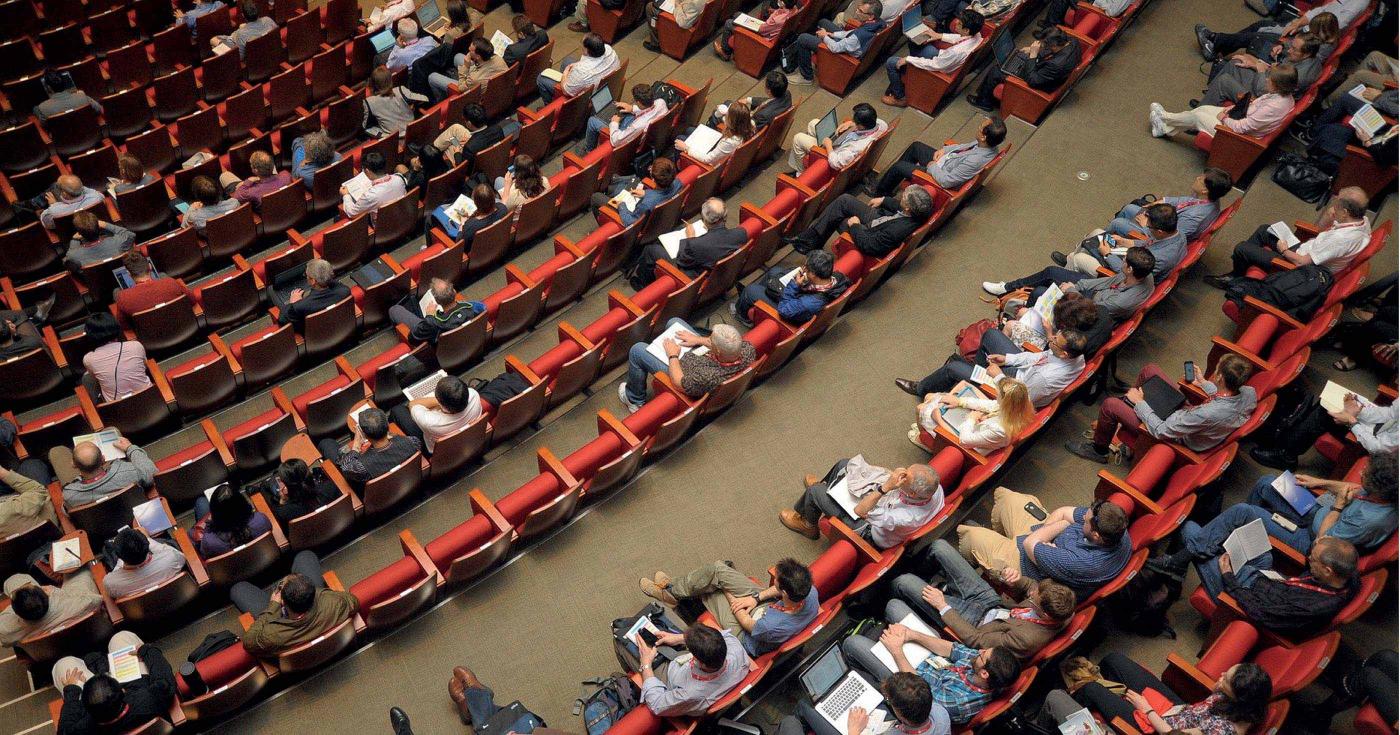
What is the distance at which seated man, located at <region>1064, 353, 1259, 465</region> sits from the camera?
14.0 feet

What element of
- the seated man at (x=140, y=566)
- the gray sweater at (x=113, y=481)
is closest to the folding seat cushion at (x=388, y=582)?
the seated man at (x=140, y=566)

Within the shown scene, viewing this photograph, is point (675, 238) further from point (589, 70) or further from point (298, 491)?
point (298, 491)

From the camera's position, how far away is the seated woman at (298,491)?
402cm

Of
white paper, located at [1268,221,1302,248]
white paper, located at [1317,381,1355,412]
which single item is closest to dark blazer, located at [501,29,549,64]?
white paper, located at [1268,221,1302,248]

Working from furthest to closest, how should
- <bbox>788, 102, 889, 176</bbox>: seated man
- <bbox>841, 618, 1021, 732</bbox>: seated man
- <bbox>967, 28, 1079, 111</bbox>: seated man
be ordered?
<bbox>967, 28, 1079, 111</bbox>: seated man < <bbox>788, 102, 889, 176</bbox>: seated man < <bbox>841, 618, 1021, 732</bbox>: seated man

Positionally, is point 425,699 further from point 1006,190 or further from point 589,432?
point 1006,190

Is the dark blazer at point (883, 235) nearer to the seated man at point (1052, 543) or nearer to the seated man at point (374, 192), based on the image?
the seated man at point (1052, 543)

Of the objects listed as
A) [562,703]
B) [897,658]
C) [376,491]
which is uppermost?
[376,491]

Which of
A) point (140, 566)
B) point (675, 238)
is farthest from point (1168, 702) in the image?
point (140, 566)

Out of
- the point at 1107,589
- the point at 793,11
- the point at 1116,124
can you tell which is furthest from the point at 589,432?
the point at 1116,124

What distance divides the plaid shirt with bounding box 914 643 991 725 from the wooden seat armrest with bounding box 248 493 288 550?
2.46 metres

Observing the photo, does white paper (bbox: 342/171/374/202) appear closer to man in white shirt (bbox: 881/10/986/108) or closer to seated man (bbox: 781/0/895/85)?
seated man (bbox: 781/0/895/85)

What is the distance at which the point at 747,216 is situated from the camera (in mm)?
5527

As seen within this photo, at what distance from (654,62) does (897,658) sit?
4577 millimetres
